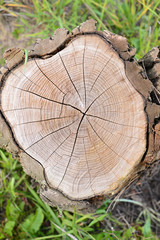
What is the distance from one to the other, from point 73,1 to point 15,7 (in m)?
0.60

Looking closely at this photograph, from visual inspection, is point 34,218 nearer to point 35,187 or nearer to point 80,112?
point 35,187

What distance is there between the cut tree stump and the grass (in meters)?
0.52

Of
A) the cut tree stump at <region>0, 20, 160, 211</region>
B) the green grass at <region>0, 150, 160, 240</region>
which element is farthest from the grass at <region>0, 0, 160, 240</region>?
the cut tree stump at <region>0, 20, 160, 211</region>

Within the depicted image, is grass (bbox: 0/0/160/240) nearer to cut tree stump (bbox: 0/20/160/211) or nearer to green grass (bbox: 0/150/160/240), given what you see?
green grass (bbox: 0/150/160/240)

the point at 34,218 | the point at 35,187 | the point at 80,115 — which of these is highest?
the point at 80,115

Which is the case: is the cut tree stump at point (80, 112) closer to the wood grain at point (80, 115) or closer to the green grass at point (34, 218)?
the wood grain at point (80, 115)

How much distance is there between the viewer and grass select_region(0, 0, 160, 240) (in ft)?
6.52

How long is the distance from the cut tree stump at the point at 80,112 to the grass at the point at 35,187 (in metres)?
0.52

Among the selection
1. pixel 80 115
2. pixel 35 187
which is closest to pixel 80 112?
pixel 80 115

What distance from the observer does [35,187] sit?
217 centimetres

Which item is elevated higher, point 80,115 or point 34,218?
point 80,115

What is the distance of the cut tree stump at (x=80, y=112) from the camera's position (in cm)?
145

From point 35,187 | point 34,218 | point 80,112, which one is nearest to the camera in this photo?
point 80,112

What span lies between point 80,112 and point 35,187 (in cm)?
105
